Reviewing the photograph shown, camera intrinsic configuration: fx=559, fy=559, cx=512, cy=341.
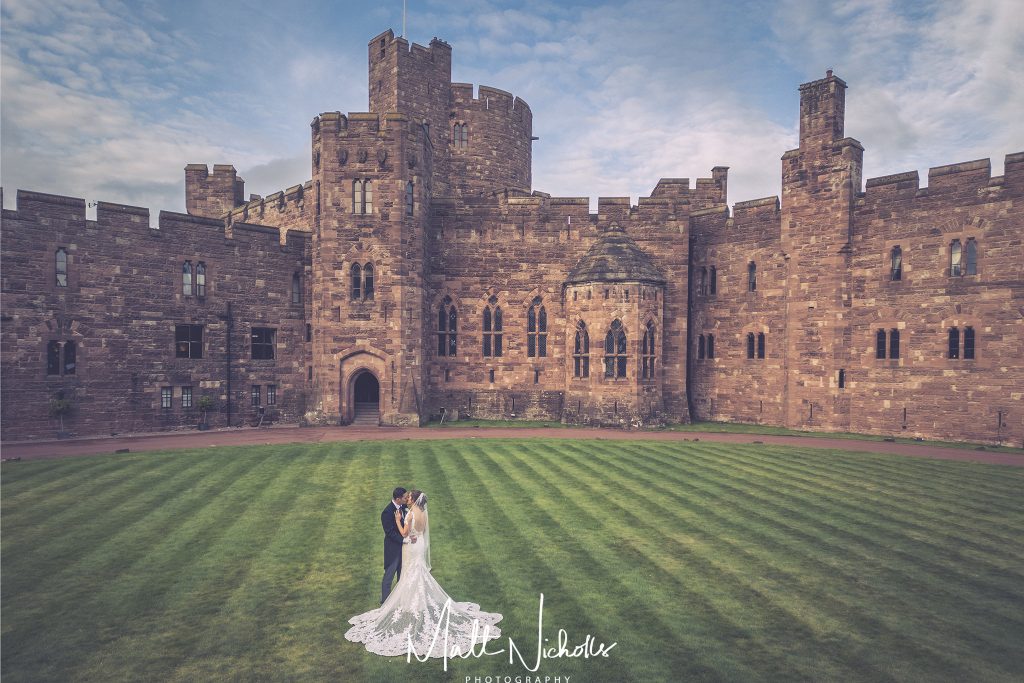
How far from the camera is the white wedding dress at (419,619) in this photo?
25.9 ft

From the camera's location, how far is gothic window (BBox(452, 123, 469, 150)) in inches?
1555

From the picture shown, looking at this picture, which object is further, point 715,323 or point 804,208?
point 715,323

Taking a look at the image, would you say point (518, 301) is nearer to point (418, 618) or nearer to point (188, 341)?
point (188, 341)

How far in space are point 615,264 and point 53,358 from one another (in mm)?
26696

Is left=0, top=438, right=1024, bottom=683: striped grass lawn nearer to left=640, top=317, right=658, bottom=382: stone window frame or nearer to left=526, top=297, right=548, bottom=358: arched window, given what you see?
left=640, top=317, right=658, bottom=382: stone window frame

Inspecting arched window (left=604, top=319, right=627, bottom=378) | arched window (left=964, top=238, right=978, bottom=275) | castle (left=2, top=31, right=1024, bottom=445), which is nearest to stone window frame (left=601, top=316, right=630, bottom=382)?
arched window (left=604, top=319, right=627, bottom=378)

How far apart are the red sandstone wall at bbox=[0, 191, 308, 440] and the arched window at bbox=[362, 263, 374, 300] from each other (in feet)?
13.2

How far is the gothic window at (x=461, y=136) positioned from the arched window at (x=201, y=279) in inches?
761

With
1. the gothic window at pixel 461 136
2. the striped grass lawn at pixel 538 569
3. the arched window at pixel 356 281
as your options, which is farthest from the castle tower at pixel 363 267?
the striped grass lawn at pixel 538 569

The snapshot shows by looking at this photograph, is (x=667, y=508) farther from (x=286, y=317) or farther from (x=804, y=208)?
(x=286, y=317)

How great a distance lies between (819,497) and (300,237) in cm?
2727

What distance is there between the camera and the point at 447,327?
32906 millimetres

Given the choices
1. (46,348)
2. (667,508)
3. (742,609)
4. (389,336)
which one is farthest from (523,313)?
(742,609)

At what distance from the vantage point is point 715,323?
107 feet
